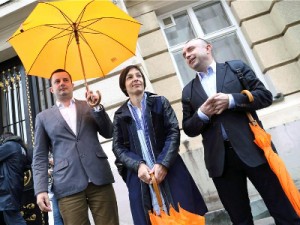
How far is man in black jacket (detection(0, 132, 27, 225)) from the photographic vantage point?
3500 mm

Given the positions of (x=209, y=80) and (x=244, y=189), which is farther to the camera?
(x=209, y=80)

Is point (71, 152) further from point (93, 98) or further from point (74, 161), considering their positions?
point (93, 98)

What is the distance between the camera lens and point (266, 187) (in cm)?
200

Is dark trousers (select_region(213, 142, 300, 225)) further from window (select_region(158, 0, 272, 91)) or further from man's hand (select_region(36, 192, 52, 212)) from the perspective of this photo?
window (select_region(158, 0, 272, 91))

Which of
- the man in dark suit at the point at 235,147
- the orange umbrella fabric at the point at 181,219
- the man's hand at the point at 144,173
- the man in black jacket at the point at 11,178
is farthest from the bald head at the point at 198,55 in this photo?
the man in black jacket at the point at 11,178

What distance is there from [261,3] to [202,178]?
→ 11.5 ft

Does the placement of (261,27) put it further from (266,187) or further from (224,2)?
(266,187)

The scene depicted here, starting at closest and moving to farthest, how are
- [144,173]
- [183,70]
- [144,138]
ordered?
[144,173], [144,138], [183,70]

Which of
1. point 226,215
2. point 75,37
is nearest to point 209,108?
point 75,37

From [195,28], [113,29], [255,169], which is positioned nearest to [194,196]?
[255,169]

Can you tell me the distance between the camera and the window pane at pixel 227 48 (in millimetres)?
5148

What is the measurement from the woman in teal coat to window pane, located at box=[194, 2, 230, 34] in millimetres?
3506

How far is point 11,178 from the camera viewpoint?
366 cm

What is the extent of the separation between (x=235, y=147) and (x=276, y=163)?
12.6 inches
